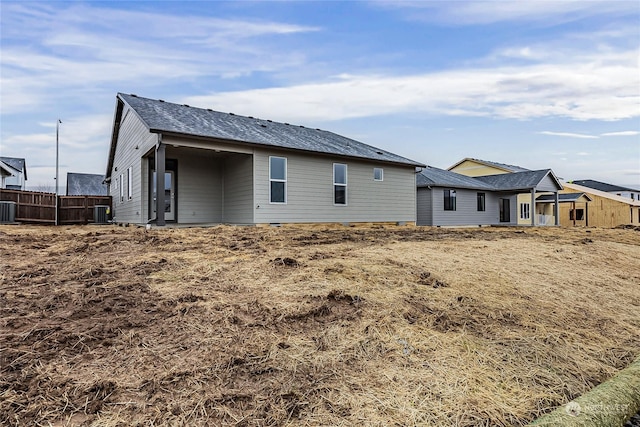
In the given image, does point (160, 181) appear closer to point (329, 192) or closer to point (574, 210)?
point (329, 192)

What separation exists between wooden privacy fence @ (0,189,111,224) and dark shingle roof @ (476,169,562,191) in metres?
20.9

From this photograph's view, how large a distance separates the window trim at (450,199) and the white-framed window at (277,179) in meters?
10.8

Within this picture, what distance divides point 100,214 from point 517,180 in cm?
2212

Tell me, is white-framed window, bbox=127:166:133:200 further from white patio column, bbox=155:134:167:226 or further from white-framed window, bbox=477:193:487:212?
white-framed window, bbox=477:193:487:212

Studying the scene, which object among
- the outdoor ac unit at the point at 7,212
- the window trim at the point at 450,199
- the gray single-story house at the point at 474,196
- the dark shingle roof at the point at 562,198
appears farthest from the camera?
the dark shingle roof at the point at 562,198

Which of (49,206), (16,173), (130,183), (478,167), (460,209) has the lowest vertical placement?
(460,209)

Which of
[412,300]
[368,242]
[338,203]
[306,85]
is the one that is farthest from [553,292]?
[306,85]

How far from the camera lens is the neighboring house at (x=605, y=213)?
3066 centimetres

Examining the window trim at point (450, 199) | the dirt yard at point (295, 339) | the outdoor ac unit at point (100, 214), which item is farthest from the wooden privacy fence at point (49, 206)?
the window trim at point (450, 199)

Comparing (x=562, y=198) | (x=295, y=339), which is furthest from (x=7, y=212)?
(x=562, y=198)

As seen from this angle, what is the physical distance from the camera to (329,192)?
11.6 m

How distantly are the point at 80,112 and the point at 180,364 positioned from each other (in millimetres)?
16652

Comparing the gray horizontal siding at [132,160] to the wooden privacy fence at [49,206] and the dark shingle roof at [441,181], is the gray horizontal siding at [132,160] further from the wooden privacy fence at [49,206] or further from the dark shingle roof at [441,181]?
the dark shingle roof at [441,181]

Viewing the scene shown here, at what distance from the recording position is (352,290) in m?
3.60
